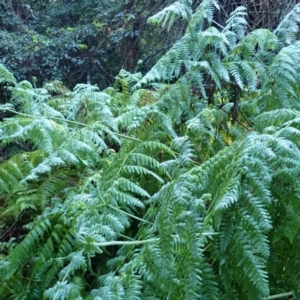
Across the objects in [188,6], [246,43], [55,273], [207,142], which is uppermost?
[188,6]

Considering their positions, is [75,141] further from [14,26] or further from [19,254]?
[14,26]

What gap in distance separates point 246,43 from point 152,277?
40.1 inches

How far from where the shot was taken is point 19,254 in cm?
108

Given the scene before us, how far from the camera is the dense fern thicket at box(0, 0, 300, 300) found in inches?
32.3

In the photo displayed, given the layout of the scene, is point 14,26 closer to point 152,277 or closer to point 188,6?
point 188,6

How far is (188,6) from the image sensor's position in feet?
5.21

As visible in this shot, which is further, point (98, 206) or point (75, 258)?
point (98, 206)

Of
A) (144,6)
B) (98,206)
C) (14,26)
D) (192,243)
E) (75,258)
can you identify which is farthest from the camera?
(14,26)

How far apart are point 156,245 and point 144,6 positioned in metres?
4.34

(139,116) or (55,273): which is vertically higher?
(139,116)

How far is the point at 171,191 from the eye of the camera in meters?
0.92

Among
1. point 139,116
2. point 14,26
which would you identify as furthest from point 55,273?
point 14,26

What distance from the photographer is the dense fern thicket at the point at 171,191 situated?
82cm

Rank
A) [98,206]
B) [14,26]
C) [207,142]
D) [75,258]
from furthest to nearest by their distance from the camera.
A: [14,26] → [207,142] → [98,206] → [75,258]
